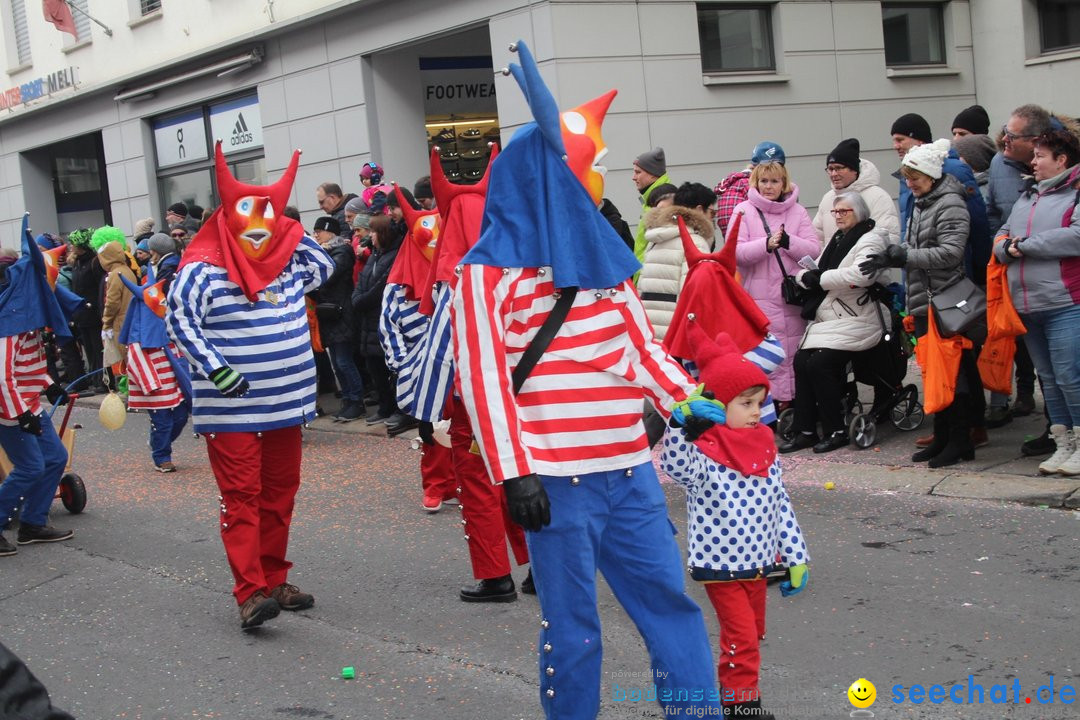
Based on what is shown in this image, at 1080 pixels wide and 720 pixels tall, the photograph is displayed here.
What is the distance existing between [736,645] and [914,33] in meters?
13.2

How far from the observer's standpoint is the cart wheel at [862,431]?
28.9 ft

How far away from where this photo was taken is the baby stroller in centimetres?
885

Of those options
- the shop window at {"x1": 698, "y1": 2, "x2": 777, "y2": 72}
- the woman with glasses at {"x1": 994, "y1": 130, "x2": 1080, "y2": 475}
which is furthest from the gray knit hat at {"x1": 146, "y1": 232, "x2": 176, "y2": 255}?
the woman with glasses at {"x1": 994, "y1": 130, "x2": 1080, "y2": 475}

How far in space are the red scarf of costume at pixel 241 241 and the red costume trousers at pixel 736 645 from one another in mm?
2928

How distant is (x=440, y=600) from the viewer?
6.37 m

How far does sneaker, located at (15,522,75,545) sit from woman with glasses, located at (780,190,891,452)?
17.1 ft

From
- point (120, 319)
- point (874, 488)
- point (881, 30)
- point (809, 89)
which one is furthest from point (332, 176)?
point (874, 488)

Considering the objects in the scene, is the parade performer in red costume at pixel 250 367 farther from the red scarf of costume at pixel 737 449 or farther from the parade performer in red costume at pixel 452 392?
the red scarf of costume at pixel 737 449

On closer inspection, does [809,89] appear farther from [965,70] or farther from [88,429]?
[88,429]

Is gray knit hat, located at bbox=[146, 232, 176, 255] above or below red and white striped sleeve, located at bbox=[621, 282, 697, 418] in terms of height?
above

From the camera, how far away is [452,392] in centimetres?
655

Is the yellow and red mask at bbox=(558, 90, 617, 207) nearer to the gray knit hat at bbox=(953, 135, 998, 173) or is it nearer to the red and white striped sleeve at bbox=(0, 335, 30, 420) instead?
the red and white striped sleeve at bbox=(0, 335, 30, 420)

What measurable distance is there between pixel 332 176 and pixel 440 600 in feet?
34.9

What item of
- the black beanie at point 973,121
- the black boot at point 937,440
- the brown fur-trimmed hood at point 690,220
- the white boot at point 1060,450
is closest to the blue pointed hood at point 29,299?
the brown fur-trimmed hood at point 690,220
